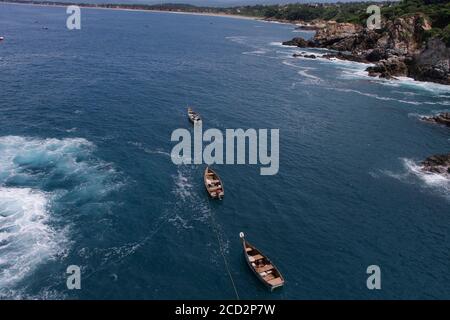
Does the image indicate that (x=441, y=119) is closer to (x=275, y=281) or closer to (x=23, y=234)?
(x=275, y=281)

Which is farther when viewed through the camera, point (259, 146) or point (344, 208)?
point (259, 146)

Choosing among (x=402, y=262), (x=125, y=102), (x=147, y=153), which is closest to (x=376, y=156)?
(x=402, y=262)

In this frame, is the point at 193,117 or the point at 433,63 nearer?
the point at 193,117

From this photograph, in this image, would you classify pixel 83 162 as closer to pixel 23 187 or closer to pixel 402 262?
pixel 23 187

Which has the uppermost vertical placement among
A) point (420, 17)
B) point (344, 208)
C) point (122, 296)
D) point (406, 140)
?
point (420, 17)

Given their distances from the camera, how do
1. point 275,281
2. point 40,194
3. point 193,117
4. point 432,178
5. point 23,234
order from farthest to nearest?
point 193,117, point 432,178, point 40,194, point 23,234, point 275,281

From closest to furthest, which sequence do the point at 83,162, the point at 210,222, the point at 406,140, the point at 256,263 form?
the point at 256,263, the point at 210,222, the point at 83,162, the point at 406,140

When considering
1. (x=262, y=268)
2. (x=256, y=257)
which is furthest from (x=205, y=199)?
(x=262, y=268)
